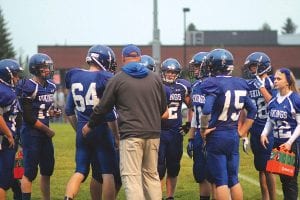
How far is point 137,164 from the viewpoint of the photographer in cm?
629

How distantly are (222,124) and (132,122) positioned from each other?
1136mm

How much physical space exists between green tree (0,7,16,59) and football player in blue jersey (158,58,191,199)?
49.5 m

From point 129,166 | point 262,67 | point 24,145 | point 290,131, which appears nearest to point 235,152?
point 290,131

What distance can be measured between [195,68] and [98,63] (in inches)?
76.5

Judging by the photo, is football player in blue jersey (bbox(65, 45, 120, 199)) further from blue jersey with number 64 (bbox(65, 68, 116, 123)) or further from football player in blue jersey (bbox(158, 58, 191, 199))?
football player in blue jersey (bbox(158, 58, 191, 199))

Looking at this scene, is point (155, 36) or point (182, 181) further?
point (155, 36)

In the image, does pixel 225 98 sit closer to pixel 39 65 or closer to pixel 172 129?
pixel 172 129

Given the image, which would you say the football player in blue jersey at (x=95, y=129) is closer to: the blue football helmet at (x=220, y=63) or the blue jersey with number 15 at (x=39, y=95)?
the blue jersey with number 15 at (x=39, y=95)

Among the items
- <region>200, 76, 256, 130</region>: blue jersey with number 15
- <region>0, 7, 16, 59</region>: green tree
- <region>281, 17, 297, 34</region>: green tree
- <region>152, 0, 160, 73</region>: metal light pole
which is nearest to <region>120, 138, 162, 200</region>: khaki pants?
<region>200, 76, 256, 130</region>: blue jersey with number 15

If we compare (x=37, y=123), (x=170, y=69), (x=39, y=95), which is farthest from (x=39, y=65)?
(x=170, y=69)

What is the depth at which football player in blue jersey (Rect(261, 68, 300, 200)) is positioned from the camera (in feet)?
23.0

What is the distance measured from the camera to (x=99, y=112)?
6.29 metres

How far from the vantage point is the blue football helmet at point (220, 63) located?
684cm

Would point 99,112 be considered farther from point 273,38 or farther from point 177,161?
point 273,38
